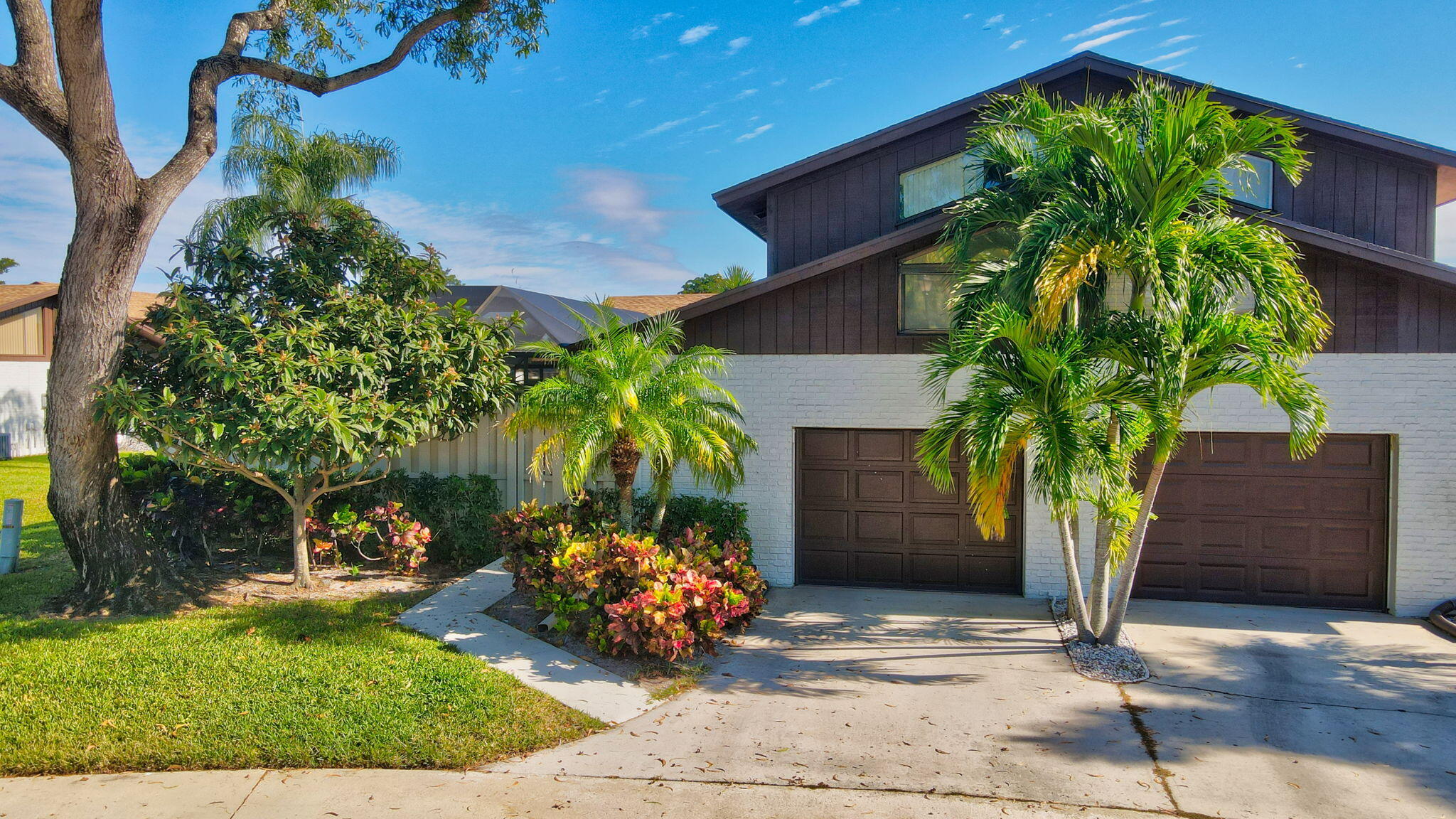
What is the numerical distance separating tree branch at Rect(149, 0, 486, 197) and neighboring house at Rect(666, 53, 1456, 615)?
5164mm

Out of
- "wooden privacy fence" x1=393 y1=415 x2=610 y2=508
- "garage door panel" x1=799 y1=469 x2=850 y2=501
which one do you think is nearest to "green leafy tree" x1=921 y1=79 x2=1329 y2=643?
"garage door panel" x1=799 y1=469 x2=850 y2=501

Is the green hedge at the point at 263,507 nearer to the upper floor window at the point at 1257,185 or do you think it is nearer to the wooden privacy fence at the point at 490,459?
the wooden privacy fence at the point at 490,459

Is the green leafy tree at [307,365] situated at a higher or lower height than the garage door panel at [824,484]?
higher

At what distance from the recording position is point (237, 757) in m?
4.90

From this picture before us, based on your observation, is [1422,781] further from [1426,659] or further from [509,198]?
[509,198]

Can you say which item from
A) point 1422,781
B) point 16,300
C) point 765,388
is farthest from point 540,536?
point 16,300

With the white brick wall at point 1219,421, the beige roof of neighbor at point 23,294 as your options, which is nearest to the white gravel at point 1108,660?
the white brick wall at point 1219,421

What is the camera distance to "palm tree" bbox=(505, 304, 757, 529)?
7.32 meters

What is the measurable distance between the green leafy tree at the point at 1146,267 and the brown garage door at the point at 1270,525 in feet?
6.96

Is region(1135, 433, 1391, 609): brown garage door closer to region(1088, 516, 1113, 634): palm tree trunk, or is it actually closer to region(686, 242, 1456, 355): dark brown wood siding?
region(686, 242, 1456, 355): dark brown wood siding

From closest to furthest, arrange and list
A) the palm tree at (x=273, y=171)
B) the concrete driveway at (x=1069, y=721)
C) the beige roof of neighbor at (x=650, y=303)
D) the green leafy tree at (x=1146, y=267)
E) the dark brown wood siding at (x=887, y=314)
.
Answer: the concrete driveway at (x=1069, y=721), the green leafy tree at (x=1146, y=267), the dark brown wood siding at (x=887, y=314), the palm tree at (x=273, y=171), the beige roof of neighbor at (x=650, y=303)

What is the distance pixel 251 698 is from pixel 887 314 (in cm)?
687

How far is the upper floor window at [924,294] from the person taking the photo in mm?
9062

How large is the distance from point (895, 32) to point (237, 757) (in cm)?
1149
